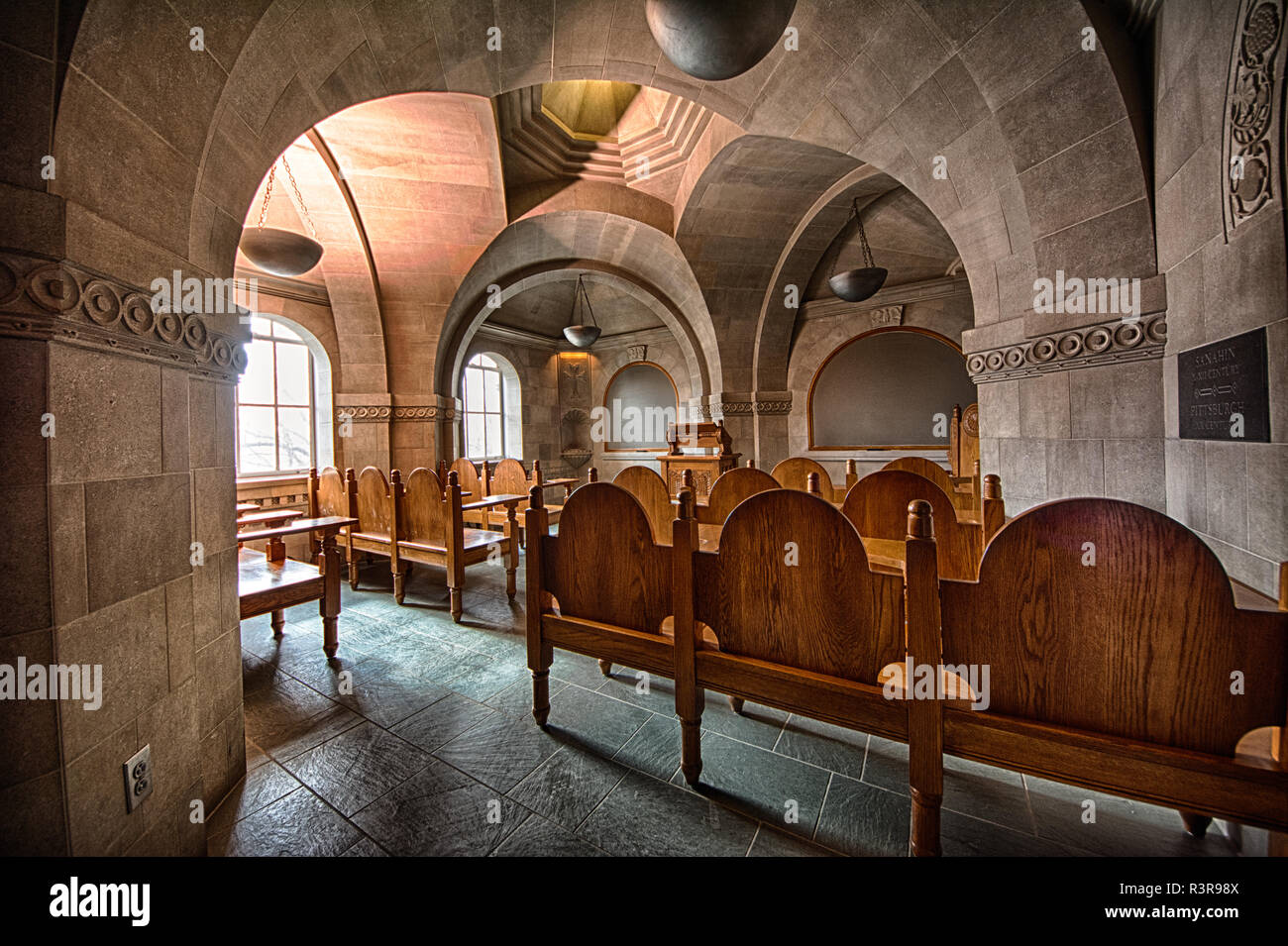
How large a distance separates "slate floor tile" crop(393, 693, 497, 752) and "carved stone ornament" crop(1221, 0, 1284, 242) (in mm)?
3497

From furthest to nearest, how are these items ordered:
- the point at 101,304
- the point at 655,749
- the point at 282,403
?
1. the point at 282,403
2. the point at 655,749
3. the point at 101,304

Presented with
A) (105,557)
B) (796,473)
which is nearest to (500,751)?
(105,557)

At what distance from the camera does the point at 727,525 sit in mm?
1637

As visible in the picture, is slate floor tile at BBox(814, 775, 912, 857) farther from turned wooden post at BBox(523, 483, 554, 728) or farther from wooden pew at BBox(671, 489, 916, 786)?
turned wooden post at BBox(523, 483, 554, 728)

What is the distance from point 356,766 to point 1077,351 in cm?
396

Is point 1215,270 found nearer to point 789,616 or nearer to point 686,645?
point 789,616

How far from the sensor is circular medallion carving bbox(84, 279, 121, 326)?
1145 mm

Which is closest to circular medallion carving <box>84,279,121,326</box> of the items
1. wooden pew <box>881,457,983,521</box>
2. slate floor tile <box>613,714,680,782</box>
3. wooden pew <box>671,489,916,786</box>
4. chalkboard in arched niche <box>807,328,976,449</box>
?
wooden pew <box>671,489,916,786</box>

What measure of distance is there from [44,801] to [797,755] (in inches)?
87.2

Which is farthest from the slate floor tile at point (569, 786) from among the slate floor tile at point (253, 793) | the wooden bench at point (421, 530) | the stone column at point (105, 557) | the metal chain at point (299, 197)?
the metal chain at point (299, 197)

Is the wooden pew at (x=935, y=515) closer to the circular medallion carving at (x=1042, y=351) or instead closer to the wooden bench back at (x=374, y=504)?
the circular medallion carving at (x=1042, y=351)

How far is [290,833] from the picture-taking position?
1.52m
